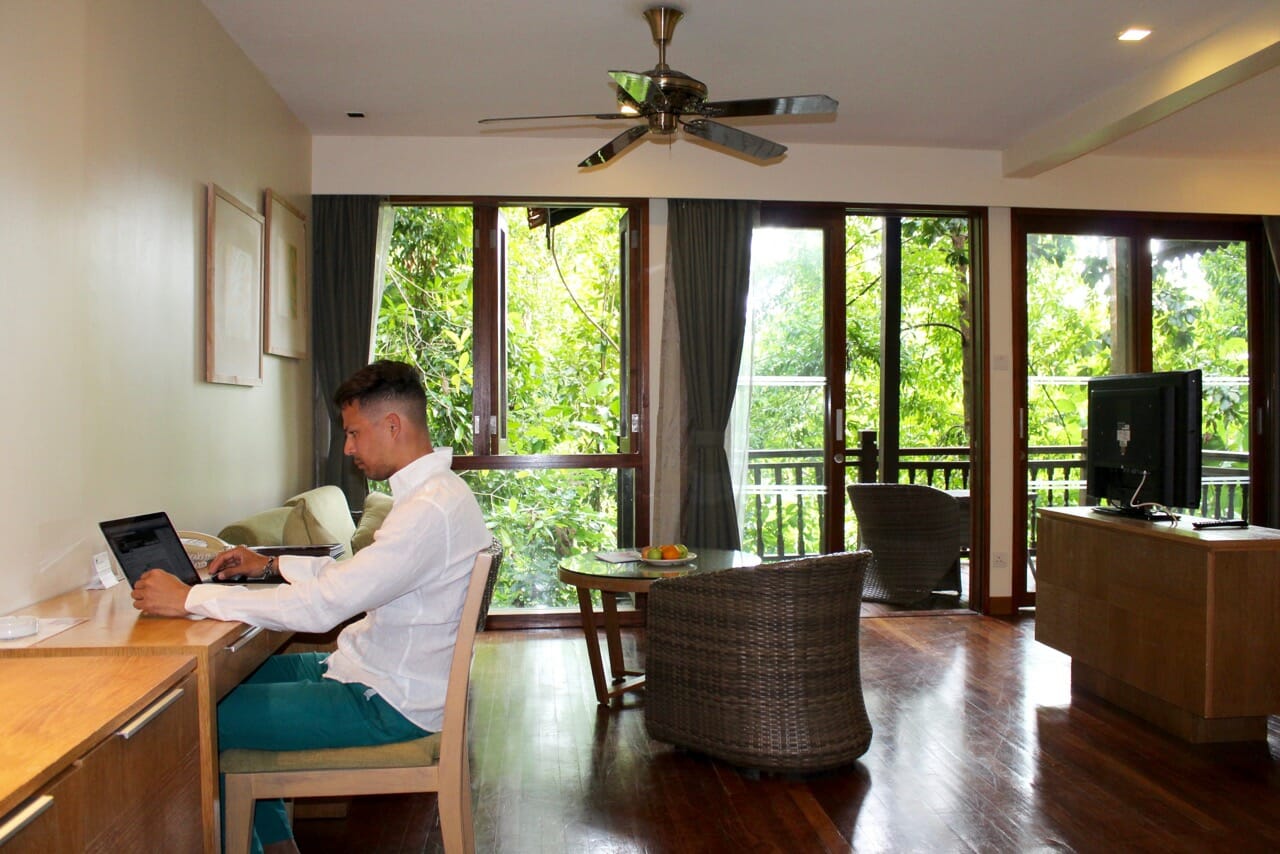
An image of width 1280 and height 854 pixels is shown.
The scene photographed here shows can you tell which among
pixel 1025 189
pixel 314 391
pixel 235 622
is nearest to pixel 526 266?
pixel 314 391

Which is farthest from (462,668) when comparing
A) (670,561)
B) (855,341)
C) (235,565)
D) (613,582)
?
(855,341)

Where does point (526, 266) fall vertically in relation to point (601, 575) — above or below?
above

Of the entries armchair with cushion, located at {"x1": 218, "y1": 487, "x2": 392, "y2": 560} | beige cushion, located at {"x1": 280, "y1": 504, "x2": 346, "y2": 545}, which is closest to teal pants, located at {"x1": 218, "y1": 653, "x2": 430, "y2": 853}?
armchair with cushion, located at {"x1": 218, "y1": 487, "x2": 392, "y2": 560}

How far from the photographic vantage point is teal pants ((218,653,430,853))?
205cm

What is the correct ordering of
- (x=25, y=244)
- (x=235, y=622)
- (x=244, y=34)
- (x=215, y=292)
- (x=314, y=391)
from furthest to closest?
(x=314, y=391)
(x=244, y=34)
(x=215, y=292)
(x=25, y=244)
(x=235, y=622)

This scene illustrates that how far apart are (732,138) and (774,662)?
196 cm

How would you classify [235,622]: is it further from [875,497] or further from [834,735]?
[875,497]

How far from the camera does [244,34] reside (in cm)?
379

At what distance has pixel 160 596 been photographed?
6.81 ft

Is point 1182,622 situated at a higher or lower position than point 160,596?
lower

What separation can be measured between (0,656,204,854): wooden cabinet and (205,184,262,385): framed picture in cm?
188

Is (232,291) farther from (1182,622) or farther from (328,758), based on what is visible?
(1182,622)

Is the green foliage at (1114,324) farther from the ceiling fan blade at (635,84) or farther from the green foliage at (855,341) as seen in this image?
the ceiling fan blade at (635,84)

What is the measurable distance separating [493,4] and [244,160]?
4.09ft
